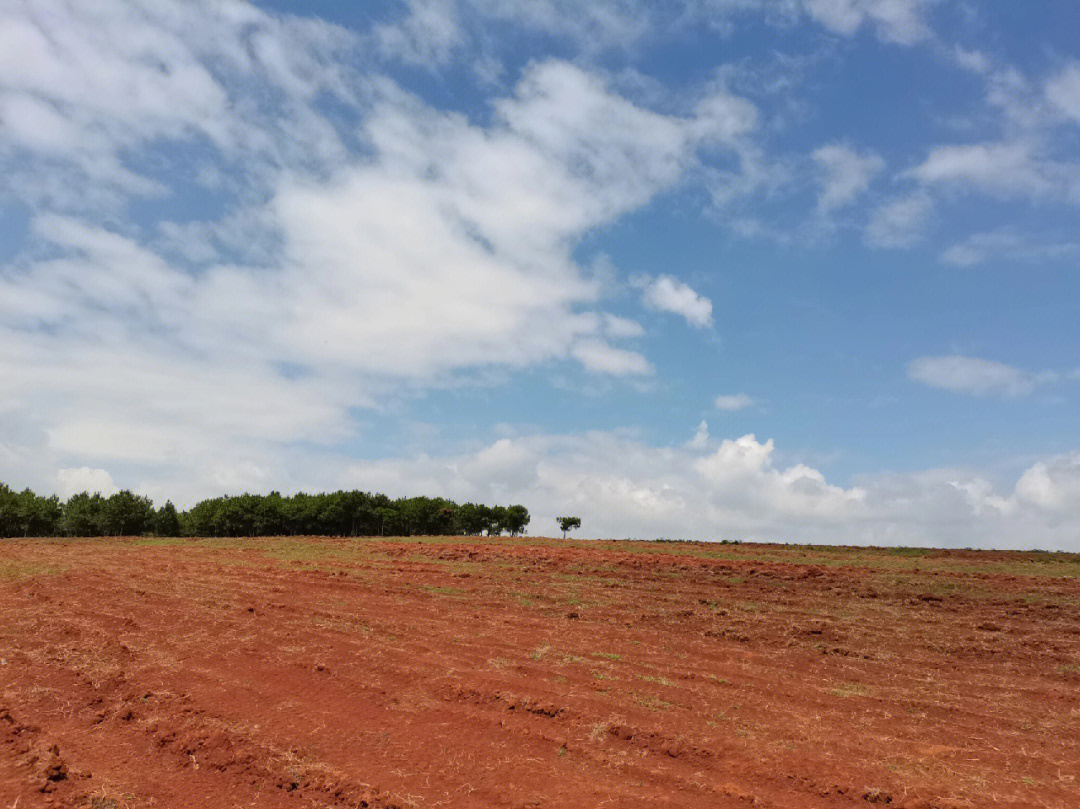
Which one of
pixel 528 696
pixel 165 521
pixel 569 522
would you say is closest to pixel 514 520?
pixel 569 522

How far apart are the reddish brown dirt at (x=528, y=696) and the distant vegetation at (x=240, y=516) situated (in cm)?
5995

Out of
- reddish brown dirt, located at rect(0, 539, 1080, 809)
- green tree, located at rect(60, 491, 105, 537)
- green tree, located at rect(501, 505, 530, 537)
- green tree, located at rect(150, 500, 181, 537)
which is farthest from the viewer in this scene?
green tree, located at rect(501, 505, 530, 537)

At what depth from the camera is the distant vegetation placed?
77000 millimetres

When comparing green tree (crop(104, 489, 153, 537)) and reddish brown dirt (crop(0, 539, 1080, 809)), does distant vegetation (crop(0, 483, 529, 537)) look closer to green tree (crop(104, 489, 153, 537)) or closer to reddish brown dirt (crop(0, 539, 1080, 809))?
green tree (crop(104, 489, 153, 537))

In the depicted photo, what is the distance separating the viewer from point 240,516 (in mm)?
81875

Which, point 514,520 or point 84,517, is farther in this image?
point 514,520

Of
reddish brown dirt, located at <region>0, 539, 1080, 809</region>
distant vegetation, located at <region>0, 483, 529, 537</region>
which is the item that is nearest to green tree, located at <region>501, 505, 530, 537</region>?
distant vegetation, located at <region>0, 483, 529, 537</region>

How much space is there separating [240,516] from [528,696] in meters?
78.6

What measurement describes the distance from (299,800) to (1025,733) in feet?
40.2

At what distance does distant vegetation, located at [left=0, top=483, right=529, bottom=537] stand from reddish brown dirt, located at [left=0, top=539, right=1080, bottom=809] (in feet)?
197

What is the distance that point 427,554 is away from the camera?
130ft

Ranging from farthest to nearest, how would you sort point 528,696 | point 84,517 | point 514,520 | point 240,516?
point 514,520 → point 240,516 → point 84,517 → point 528,696

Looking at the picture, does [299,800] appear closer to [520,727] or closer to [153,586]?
[520,727]

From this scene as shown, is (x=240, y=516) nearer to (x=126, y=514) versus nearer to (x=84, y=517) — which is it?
(x=126, y=514)
